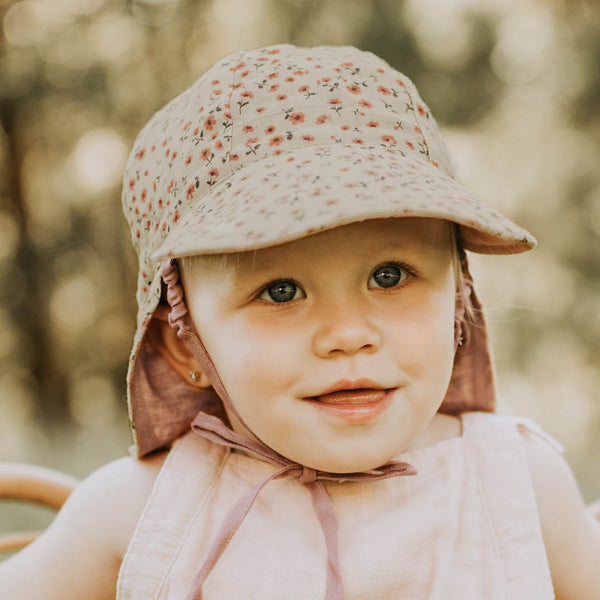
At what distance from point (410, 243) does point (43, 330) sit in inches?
170

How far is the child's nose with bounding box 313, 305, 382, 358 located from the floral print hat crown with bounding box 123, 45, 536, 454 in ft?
0.45

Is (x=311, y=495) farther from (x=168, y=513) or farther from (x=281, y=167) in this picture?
(x=281, y=167)

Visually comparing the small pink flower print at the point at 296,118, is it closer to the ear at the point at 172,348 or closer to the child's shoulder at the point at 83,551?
the ear at the point at 172,348

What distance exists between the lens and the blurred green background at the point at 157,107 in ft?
12.2

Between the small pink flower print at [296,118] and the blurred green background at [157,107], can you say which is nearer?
the small pink flower print at [296,118]

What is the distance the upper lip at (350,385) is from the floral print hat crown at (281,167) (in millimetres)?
195

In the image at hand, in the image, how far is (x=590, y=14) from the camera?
3.82 metres

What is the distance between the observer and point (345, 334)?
2.89 ft

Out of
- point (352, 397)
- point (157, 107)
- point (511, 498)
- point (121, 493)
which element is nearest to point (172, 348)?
Answer: point (121, 493)

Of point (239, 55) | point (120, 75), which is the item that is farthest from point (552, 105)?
point (239, 55)

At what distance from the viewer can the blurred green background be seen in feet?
12.2

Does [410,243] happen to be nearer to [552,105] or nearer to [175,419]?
[175,419]

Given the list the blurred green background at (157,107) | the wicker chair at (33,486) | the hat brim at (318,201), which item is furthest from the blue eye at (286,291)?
the blurred green background at (157,107)

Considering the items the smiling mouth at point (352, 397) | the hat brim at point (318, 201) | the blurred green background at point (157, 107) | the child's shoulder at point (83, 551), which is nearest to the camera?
the hat brim at point (318, 201)
